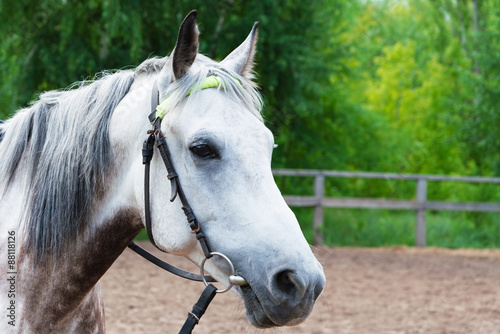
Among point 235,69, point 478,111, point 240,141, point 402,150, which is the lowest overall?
point 402,150

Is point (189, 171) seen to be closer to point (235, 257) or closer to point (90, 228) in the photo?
point (235, 257)

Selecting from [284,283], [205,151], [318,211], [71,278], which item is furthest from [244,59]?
[318,211]

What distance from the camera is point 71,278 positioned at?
5.94ft

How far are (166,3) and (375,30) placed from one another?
18.8 m

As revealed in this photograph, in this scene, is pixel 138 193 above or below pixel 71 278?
above

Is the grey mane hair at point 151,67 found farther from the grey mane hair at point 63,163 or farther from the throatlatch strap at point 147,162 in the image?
the throatlatch strap at point 147,162

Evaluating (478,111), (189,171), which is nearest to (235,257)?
(189,171)

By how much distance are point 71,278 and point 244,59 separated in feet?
3.48

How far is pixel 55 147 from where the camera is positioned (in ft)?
6.12

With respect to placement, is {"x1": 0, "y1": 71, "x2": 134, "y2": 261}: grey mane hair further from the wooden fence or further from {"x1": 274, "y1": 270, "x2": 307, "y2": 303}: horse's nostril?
the wooden fence

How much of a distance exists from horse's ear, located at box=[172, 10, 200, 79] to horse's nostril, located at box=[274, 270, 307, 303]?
774mm

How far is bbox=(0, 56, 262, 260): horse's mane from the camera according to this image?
180 centimetres

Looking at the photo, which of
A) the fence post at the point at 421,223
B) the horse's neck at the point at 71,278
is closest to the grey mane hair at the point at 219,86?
the horse's neck at the point at 71,278

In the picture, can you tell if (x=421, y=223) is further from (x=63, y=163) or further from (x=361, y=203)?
(x=63, y=163)
